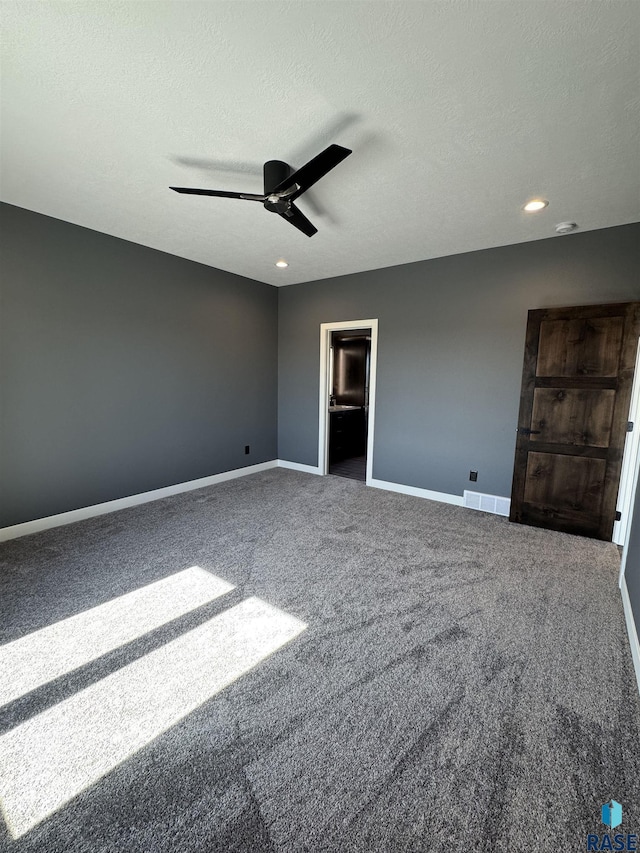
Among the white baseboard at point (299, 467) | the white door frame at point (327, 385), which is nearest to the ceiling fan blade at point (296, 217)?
the white door frame at point (327, 385)

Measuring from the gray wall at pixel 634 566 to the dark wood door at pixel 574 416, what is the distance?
32.9 inches

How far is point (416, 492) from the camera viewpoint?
439cm

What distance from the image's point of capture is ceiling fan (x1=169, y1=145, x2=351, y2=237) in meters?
A: 1.81

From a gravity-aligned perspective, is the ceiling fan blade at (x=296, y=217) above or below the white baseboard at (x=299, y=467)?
above

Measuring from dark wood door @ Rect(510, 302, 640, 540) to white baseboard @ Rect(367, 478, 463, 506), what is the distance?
25.9 inches

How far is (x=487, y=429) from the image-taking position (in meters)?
3.85

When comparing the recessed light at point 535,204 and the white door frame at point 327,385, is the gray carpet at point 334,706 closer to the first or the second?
the white door frame at point 327,385

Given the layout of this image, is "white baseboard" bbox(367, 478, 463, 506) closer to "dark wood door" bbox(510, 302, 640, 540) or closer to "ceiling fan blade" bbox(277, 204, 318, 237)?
"dark wood door" bbox(510, 302, 640, 540)

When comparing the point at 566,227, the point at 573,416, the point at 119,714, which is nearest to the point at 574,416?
the point at 573,416

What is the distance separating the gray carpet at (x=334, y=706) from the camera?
A: 1140 millimetres

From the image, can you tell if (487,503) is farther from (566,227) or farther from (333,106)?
(333,106)

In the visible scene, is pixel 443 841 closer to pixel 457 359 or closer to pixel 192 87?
pixel 192 87

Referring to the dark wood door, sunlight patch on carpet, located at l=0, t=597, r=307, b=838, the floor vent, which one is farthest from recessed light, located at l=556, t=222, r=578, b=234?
sunlight patch on carpet, located at l=0, t=597, r=307, b=838

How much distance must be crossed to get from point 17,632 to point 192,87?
9.57 feet
